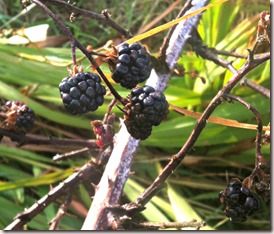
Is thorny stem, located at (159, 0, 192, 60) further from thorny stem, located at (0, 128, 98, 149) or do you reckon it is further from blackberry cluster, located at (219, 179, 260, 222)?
blackberry cluster, located at (219, 179, 260, 222)

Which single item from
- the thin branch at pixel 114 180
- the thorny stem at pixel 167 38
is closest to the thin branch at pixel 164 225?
the thin branch at pixel 114 180

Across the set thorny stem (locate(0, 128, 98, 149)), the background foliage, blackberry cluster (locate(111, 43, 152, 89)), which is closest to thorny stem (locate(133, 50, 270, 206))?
blackberry cluster (locate(111, 43, 152, 89))

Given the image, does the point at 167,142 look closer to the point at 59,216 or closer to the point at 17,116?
the point at 59,216

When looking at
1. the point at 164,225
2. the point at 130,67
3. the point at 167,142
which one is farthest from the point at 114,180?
the point at 167,142

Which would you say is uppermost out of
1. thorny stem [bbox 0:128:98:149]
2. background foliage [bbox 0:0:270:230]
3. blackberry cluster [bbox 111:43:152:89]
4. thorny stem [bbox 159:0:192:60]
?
blackberry cluster [bbox 111:43:152:89]

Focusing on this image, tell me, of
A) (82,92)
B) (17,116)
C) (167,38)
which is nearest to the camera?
(82,92)

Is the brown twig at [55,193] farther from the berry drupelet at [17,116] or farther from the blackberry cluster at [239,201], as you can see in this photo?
the blackberry cluster at [239,201]

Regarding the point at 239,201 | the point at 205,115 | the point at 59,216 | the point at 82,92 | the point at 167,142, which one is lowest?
the point at 167,142
